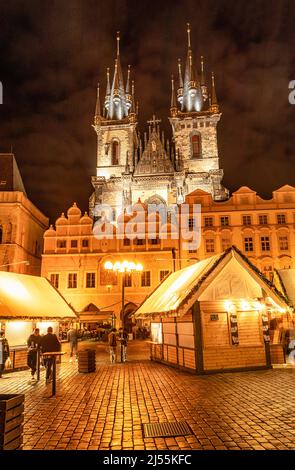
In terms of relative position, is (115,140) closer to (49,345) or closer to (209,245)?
(209,245)

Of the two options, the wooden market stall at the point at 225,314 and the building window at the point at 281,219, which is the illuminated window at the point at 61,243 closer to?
the building window at the point at 281,219

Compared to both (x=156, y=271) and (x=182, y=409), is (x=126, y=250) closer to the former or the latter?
(x=156, y=271)

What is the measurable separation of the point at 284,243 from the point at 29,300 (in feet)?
95.8

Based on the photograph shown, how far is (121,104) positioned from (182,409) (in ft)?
195

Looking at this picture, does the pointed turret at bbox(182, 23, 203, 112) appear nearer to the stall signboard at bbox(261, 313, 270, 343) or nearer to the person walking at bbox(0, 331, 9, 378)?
the stall signboard at bbox(261, 313, 270, 343)

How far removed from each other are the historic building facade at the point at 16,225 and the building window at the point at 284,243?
25.8 metres

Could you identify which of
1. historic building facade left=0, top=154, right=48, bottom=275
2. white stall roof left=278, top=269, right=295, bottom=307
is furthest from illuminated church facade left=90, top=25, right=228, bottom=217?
white stall roof left=278, top=269, right=295, bottom=307

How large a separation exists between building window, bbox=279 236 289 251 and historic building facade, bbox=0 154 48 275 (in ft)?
84.5

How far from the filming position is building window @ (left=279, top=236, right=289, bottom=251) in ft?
125

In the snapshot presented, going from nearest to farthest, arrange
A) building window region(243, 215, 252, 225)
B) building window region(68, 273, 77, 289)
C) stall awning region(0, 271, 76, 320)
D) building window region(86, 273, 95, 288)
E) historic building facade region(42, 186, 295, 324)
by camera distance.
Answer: stall awning region(0, 271, 76, 320), historic building facade region(42, 186, 295, 324), building window region(86, 273, 95, 288), building window region(68, 273, 77, 289), building window region(243, 215, 252, 225)

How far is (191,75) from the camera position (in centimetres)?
6178

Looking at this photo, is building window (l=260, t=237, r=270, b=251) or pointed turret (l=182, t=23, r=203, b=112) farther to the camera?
pointed turret (l=182, t=23, r=203, b=112)

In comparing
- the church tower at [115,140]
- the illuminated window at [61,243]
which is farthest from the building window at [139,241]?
the church tower at [115,140]

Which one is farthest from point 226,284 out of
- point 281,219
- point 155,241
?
point 281,219
